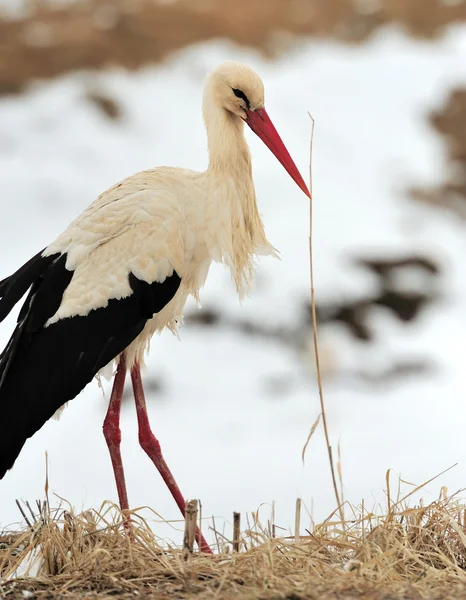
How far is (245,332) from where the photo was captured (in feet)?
41.6

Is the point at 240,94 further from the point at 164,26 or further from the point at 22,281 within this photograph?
the point at 164,26

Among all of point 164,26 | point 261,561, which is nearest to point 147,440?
point 261,561

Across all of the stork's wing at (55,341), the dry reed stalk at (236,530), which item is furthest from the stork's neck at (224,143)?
the dry reed stalk at (236,530)

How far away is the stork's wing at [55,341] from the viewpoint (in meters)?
4.13

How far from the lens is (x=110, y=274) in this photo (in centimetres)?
415

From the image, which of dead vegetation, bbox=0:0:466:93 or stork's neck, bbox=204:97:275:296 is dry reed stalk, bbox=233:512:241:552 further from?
dead vegetation, bbox=0:0:466:93

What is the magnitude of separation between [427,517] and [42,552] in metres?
1.32

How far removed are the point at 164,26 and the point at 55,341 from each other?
15.1 m

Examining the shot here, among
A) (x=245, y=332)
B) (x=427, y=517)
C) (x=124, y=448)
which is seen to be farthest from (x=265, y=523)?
(x=245, y=332)

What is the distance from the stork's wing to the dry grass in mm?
569

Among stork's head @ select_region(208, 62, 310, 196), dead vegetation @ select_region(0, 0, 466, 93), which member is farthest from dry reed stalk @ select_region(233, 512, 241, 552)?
dead vegetation @ select_region(0, 0, 466, 93)

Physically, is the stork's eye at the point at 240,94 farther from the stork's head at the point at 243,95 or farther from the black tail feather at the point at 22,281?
the black tail feather at the point at 22,281

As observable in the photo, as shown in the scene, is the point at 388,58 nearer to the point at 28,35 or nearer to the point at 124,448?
the point at 28,35

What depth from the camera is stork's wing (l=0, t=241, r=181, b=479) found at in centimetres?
413
